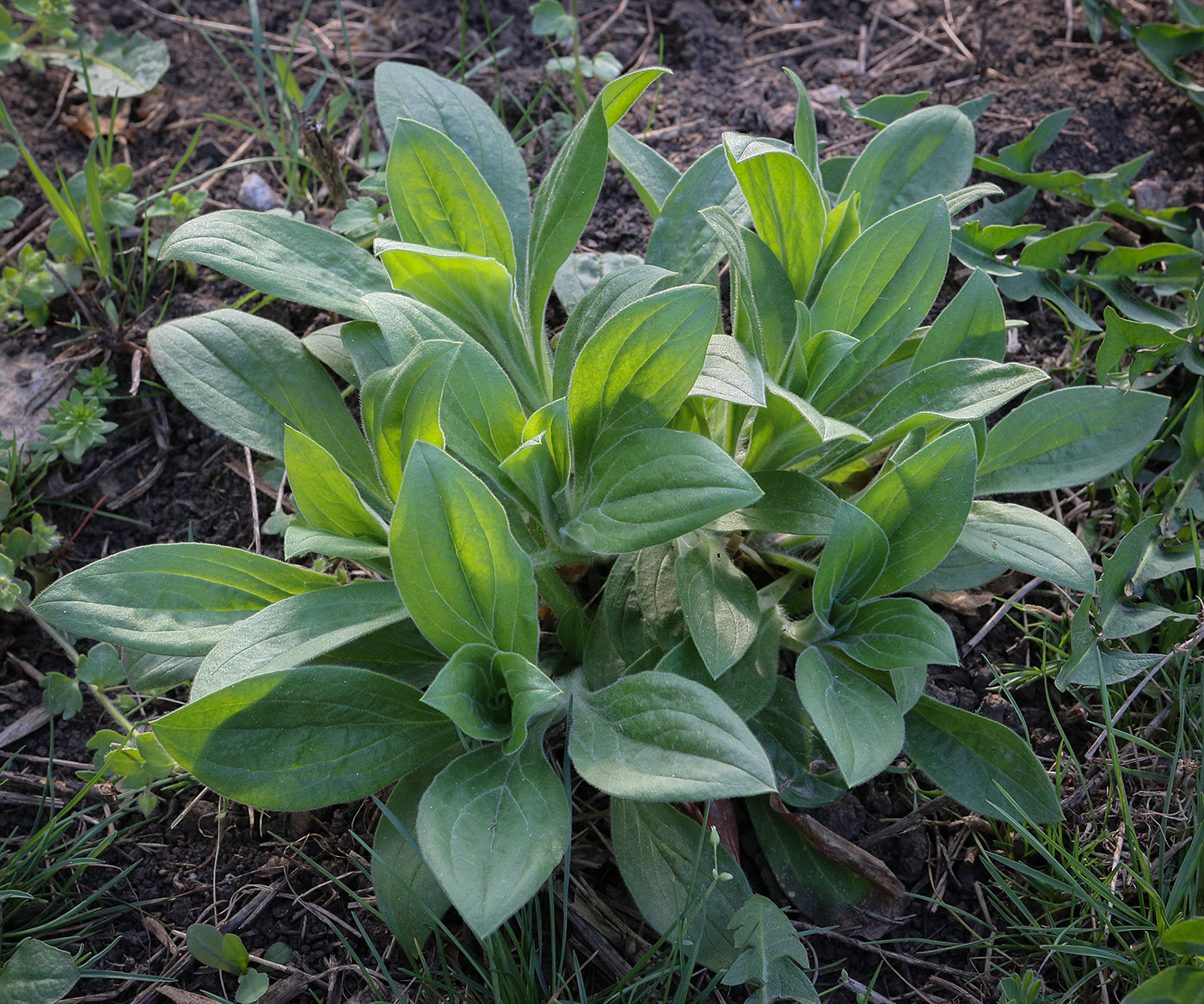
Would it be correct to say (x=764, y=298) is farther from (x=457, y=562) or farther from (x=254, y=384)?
(x=254, y=384)

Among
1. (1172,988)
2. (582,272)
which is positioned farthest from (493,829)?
(582,272)

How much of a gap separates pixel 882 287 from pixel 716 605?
2.62ft

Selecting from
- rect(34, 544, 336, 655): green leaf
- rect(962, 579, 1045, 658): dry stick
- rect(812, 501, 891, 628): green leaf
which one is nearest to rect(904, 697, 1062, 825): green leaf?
rect(812, 501, 891, 628): green leaf

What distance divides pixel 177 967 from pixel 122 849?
33 cm

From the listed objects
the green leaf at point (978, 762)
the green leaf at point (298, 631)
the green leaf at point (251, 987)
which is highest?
the green leaf at point (298, 631)

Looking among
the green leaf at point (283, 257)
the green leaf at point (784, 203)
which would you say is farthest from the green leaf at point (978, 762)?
the green leaf at point (283, 257)

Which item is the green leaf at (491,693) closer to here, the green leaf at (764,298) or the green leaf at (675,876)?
the green leaf at (675,876)

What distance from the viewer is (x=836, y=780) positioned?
6.09 feet

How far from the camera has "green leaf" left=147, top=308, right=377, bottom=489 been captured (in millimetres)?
2086

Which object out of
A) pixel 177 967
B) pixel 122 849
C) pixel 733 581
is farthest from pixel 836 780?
pixel 122 849

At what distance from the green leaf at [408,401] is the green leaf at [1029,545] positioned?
105cm

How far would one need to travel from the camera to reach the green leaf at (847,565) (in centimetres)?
164

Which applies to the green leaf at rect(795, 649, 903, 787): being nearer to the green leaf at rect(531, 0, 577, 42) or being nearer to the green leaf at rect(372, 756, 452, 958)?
the green leaf at rect(372, 756, 452, 958)

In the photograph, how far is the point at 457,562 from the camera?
62.8 inches
